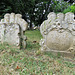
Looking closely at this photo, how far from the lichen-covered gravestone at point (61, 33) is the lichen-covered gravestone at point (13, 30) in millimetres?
1067

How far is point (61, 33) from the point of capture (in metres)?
3.71

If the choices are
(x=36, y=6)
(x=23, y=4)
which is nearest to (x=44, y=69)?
(x=23, y=4)

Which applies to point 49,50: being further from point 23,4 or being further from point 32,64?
point 23,4

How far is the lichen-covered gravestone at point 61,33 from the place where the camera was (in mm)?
3646

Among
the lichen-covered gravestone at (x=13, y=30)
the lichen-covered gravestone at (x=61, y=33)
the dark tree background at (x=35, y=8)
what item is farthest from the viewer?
the dark tree background at (x=35, y=8)

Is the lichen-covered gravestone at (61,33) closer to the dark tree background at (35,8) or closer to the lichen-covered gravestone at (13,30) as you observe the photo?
the lichen-covered gravestone at (13,30)

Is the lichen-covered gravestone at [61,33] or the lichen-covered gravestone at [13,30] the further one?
the lichen-covered gravestone at [13,30]

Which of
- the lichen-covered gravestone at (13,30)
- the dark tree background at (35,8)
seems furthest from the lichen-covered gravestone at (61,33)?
the dark tree background at (35,8)

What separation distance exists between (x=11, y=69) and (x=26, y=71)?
0.41 meters

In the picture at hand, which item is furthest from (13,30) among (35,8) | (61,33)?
(35,8)

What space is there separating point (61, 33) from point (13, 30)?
2081 mm

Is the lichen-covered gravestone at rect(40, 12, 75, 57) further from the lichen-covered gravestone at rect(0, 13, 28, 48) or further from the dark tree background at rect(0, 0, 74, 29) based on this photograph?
the dark tree background at rect(0, 0, 74, 29)

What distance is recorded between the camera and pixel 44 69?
8.82 ft

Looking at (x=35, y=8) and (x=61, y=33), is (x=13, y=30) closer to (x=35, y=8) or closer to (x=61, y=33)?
(x=61, y=33)
